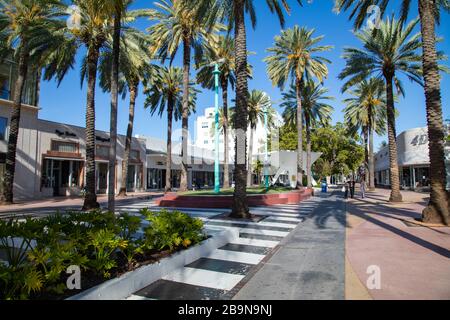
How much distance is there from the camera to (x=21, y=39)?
2039 centimetres

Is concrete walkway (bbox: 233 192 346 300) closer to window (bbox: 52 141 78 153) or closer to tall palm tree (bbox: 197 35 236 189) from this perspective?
tall palm tree (bbox: 197 35 236 189)

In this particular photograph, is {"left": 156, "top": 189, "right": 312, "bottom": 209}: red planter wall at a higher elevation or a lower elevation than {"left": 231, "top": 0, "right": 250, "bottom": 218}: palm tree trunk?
lower

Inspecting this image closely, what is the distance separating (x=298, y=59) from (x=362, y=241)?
72.5 feet

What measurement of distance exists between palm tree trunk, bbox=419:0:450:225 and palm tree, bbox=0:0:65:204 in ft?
60.8

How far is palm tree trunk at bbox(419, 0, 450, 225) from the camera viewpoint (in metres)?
11.0

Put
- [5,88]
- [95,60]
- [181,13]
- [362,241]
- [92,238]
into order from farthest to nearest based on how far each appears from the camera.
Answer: [5,88], [181,13], [95,60], [362,241], [92,238]

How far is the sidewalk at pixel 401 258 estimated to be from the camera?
4.92 metres

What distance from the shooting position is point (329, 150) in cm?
5494

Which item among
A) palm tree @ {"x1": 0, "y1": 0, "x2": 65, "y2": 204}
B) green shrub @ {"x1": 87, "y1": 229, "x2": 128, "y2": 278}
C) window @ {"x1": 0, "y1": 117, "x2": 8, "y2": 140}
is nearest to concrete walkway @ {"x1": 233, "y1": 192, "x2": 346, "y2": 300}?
green shrub @ {"x1": 87, "y1": 229, "x2": 128, "y2": 278}

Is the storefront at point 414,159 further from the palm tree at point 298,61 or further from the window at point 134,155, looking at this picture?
the window at point 134,155

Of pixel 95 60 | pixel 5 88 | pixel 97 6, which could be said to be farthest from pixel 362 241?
pixel 5 88

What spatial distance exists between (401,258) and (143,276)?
5.57 m

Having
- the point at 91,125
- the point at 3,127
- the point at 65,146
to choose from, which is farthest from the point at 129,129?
the point at 91,125
